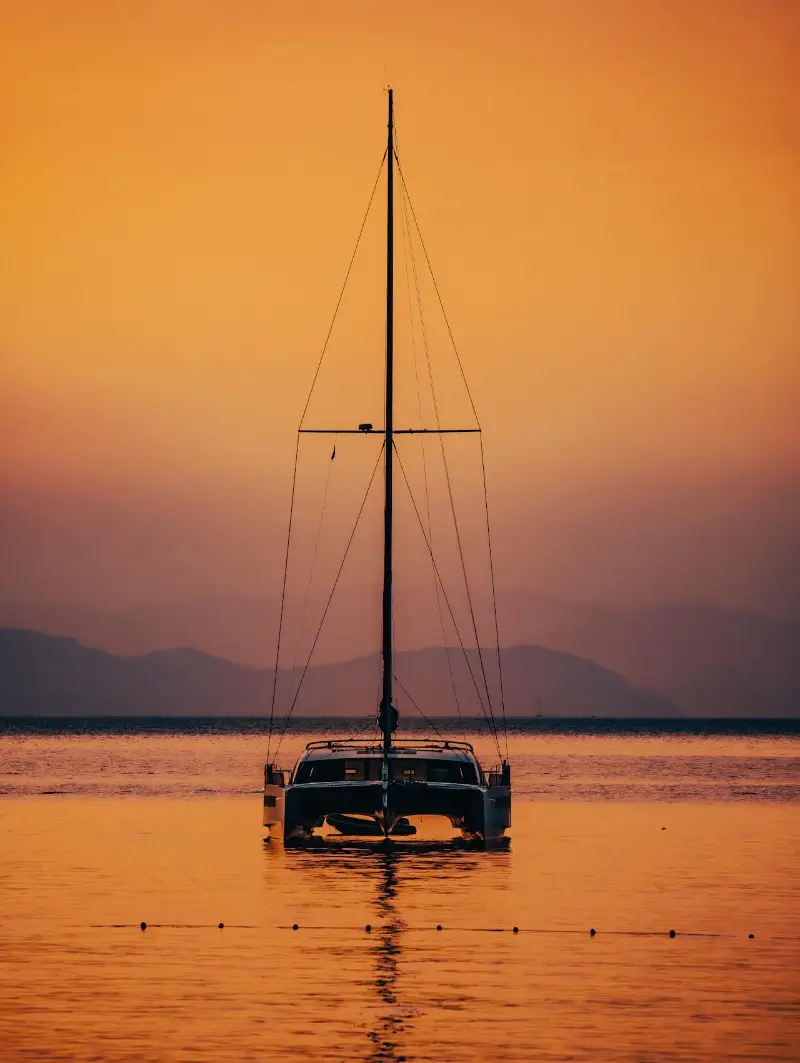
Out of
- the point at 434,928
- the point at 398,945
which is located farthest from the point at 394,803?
the point at 398,945

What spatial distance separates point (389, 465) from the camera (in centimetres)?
4853

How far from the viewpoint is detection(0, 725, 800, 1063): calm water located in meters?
21.4

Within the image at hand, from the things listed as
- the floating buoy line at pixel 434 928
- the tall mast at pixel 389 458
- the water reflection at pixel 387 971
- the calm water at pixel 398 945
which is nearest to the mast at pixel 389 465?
the tall mast at pixel 389 458

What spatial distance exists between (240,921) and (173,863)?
1078 cm

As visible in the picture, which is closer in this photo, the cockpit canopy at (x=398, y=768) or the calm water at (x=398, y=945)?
the calm water at (x=398, y=945)

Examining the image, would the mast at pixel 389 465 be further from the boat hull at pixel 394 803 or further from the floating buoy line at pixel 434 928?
the floating buoy line at pixel 434 928

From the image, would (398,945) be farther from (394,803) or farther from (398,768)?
(398,768)

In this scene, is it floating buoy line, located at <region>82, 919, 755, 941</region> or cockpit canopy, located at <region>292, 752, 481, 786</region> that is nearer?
floating buoy line, located at <region>82, 919, 755, 941</region>

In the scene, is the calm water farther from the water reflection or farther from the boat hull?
the boat hull

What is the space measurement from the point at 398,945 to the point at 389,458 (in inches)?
853

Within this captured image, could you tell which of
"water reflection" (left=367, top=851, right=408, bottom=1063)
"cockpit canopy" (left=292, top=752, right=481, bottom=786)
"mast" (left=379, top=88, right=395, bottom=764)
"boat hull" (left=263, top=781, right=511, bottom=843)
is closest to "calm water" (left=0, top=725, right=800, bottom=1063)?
"water reflection" (left=367, top=851, right=408, bottom=1063)

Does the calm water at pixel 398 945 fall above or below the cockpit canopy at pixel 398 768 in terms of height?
below

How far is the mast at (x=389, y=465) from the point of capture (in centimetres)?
4616

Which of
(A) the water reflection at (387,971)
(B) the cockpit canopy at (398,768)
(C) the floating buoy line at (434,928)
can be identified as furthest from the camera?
(B) the cockpit canopy at (398,768)
